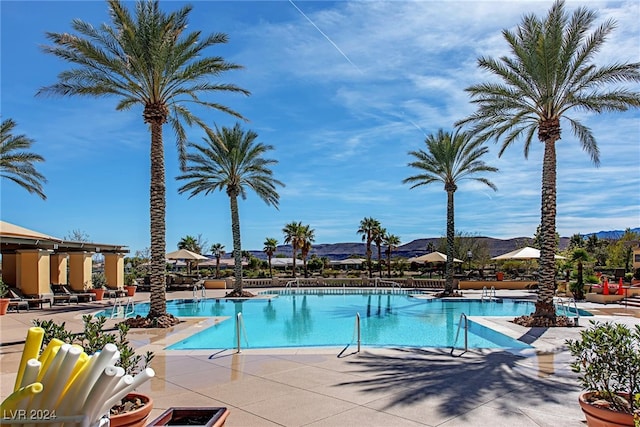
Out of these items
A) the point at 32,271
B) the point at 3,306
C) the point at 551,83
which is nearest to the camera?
the point at 551,83

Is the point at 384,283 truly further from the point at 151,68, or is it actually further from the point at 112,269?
the point at 151,68

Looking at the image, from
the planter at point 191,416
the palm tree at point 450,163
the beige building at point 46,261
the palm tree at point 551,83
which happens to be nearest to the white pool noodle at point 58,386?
Result: the planter at point 191,416

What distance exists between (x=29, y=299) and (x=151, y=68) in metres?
11.1

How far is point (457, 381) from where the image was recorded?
7.59m

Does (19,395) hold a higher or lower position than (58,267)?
higher

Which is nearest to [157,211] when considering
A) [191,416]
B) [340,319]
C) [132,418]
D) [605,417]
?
[340,319]

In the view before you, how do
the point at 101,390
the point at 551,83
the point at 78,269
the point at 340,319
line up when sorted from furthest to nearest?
the point at 78,269
the point at 340,319
the point at 551,83
the point at 101,390

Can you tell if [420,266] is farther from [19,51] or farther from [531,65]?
[19,51]

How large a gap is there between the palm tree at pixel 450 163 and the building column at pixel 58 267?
19.6 metres

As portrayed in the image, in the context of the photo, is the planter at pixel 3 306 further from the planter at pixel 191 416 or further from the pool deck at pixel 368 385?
the planter at pixel 191 416

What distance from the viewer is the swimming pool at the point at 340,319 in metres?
13.5

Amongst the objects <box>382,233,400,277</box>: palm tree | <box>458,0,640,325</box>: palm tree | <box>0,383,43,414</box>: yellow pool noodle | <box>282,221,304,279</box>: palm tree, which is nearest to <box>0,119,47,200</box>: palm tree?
<box>458,0,640,325</box>: palm tree

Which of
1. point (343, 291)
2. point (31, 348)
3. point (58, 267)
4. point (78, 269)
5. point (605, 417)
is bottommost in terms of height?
point (343, 291)

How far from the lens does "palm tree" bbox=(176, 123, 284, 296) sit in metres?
25.7
